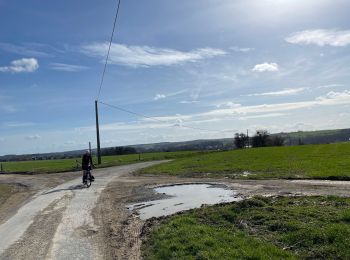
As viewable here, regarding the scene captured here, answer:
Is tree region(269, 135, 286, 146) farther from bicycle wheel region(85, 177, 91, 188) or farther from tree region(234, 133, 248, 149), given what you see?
bicycle wheel region(85, 177, 91, 188)

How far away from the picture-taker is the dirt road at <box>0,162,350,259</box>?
9.39 m

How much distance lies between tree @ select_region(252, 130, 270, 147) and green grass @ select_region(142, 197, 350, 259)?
10405 cm

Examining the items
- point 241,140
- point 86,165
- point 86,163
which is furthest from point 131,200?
point 241,140

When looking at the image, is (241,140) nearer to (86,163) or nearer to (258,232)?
(86,163)

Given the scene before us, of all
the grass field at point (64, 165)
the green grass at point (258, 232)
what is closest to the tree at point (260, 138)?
the grass field at point (64, 165)

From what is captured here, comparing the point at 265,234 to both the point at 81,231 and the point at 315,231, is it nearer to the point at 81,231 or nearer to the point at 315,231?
the point at 315,231

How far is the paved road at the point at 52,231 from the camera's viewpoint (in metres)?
9.23

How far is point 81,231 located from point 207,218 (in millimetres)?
3221

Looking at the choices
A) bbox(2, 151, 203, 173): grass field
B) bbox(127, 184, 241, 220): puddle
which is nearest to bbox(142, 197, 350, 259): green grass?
bbox(127, 184, 241, 220): puddle

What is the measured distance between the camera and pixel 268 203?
12516mm

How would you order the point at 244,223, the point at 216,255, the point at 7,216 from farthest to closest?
the point at 7,216 < the point at 244,223 < the point at 216,255

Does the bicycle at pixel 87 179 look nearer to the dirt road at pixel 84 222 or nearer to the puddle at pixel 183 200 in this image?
the dirt road at pixel 84 222

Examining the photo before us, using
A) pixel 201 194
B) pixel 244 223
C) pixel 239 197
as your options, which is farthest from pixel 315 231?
pixel 201 194

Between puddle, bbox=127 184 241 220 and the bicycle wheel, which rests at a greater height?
the bicycle wheel
